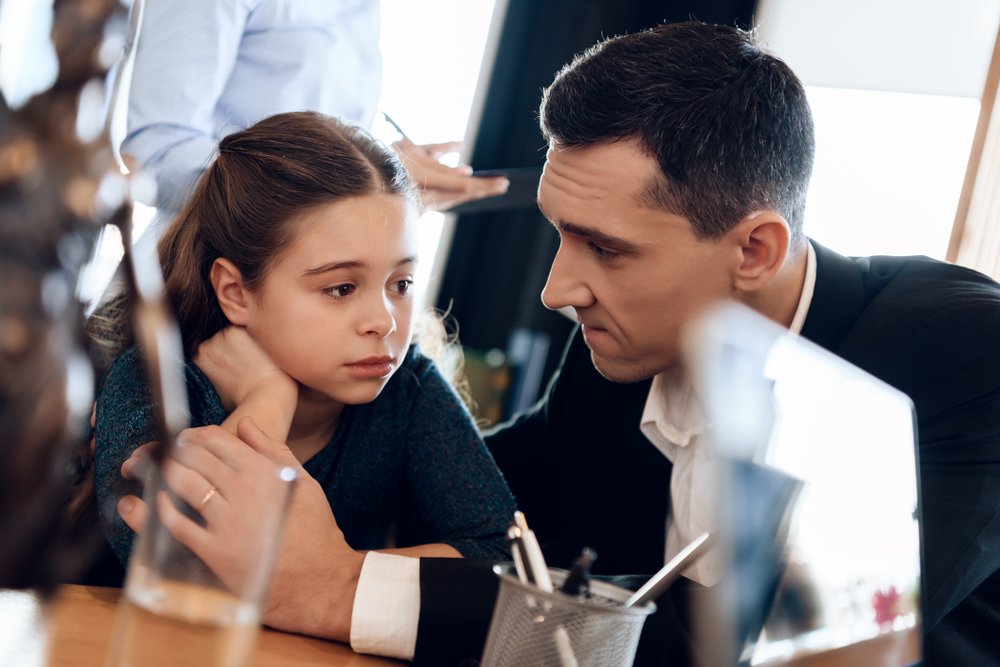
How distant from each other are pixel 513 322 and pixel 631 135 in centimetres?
188

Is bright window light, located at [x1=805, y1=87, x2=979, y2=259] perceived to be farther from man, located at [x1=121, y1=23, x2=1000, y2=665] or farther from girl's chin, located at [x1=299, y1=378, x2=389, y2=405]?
girl's chin, located at [x1=299, y1=378, x2=389, y2=405]

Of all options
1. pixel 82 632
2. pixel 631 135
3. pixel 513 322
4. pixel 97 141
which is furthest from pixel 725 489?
pixel 513 322

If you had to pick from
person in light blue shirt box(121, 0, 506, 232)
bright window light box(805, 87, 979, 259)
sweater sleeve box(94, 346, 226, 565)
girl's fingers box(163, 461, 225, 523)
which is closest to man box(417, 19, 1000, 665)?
person in light blue shirt box(121, 0, 506, 232)

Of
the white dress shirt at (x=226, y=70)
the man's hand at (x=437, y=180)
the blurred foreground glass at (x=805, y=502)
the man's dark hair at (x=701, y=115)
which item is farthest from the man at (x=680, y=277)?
the blurred foreground glass at (x=805, y=502)

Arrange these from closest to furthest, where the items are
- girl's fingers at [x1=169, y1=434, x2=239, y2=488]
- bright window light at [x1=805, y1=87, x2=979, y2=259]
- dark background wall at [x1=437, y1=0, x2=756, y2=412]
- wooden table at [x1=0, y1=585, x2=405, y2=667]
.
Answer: wooden table at [x1=0, y1=585, x2=405, y2=667] → girl's fingers at [x1=169, y1=434, x2=239, y2=488] → bright window light at [x1=805, y1=87, x2=979, y2=259] → dark background wall at [x1=437, y1=0, x2=756, y2=412]

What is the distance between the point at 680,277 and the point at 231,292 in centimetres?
58

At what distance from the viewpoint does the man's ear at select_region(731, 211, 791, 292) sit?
1373 mm

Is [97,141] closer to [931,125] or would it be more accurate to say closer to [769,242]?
[769,242]

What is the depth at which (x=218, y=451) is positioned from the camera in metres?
0.92

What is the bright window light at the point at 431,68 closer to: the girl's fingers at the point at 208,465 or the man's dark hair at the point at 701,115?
the man's dark hair at the point at 701,115

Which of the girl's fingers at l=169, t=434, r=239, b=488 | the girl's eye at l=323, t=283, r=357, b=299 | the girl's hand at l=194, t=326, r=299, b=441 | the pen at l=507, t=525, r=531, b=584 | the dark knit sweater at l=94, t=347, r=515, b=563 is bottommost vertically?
the dark knit sweater at l=94, t=347, r=515, b=563

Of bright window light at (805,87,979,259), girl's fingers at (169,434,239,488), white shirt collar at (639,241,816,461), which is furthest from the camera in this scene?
bright window light at (805,87,979,259)

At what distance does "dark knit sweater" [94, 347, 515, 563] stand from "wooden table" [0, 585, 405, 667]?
324mm

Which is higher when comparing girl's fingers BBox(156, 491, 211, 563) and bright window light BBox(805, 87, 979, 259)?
bright window light BBox(805, 87, 979, 259)
